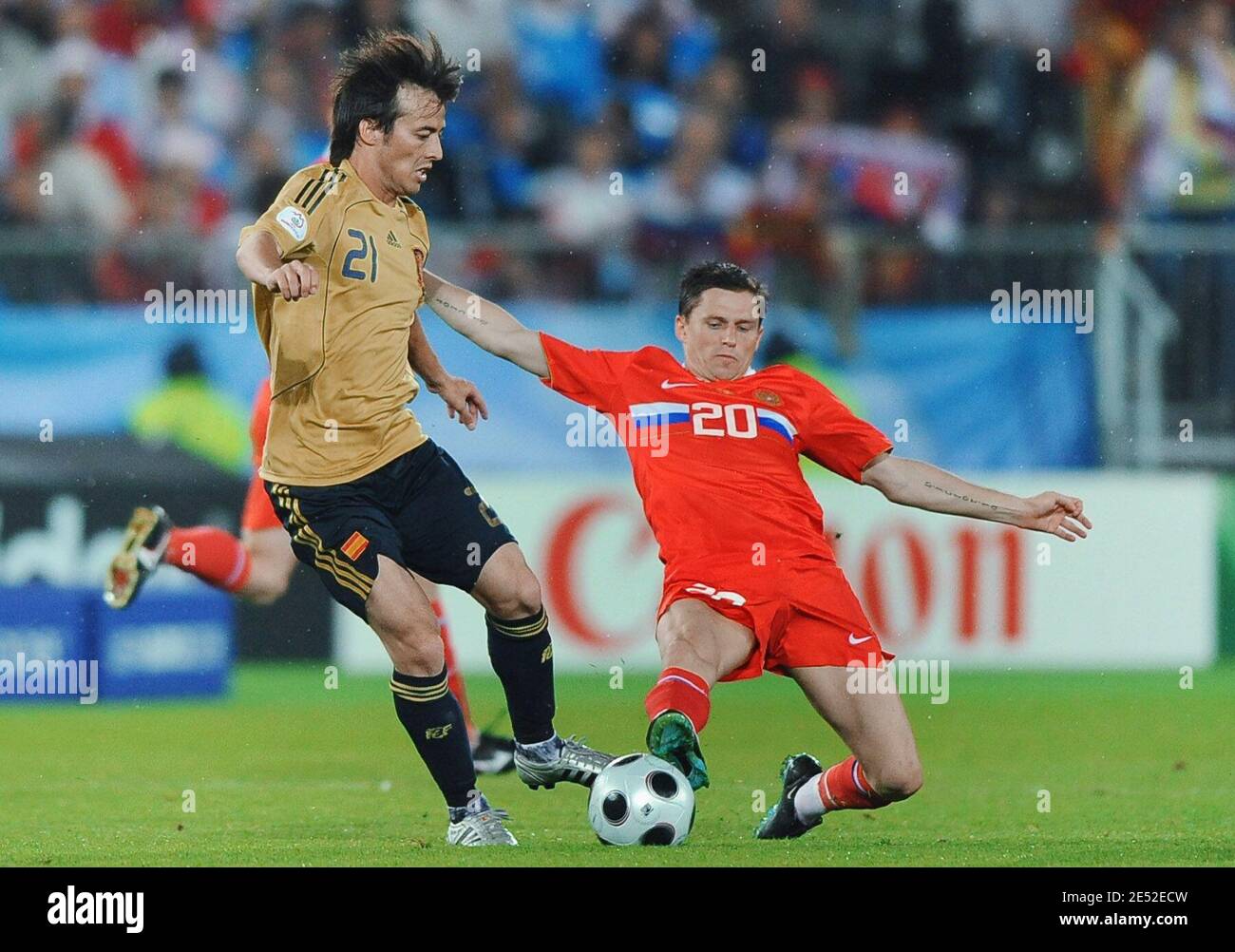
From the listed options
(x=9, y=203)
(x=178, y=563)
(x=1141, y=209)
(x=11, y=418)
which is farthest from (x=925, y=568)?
(x=9, y=203)

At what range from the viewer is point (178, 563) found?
8.97m

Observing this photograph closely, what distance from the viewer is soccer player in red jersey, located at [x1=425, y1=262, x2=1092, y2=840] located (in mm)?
6258

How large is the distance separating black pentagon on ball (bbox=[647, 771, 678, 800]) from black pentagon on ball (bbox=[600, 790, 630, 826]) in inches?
3.3

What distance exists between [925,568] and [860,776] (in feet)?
17.7

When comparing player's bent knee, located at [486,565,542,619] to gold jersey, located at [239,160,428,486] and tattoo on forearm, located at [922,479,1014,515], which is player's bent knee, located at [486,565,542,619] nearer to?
gold jersey, located at [239,160,428,486]

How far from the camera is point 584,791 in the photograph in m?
7.80

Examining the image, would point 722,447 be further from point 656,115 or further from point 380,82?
point 656,115

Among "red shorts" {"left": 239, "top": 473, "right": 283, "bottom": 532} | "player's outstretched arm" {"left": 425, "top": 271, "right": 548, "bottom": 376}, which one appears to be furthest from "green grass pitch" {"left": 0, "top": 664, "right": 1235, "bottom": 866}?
"player's outstretched arm" {"left": 425, "top": 271, "right": 548, "bottom": 376}

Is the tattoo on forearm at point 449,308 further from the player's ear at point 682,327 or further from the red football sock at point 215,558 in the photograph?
the red football sock at point 215,558

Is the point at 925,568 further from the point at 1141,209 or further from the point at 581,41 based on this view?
the point at 581,41

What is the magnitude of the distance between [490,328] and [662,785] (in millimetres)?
1751

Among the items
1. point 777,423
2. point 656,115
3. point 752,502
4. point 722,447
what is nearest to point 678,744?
point 752,502

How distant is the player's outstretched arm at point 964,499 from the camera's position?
6.28 metres

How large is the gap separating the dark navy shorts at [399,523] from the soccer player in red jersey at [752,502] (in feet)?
1.77
